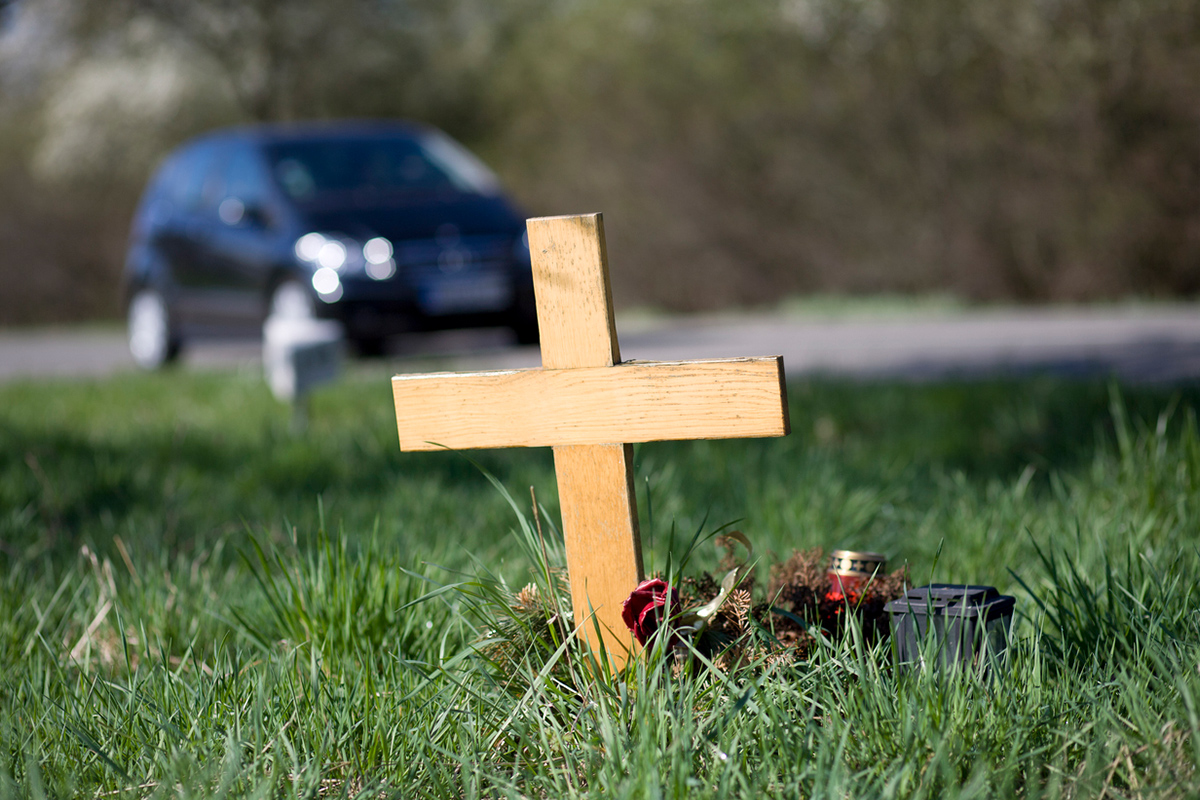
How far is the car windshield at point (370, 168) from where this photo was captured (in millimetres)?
8031

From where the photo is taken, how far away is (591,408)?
1951 millimetres

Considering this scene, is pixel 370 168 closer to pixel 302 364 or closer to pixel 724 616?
pixel 302 364

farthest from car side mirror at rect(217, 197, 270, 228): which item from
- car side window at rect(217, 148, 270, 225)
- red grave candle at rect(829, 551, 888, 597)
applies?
red grave candle at rect(829, 551, 888, 597)

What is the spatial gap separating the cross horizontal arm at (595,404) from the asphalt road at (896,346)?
384 centimetres

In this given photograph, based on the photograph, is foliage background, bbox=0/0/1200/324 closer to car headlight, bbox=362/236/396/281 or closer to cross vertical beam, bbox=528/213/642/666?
car headlight, bbox=362/236/396/281

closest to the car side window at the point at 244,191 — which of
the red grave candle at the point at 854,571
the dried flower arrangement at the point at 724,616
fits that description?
the dried flower arrangement at the point at 724,616

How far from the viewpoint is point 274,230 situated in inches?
302

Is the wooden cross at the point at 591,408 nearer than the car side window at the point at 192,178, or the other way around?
the wooden cross at the point at 591,408

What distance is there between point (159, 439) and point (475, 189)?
3.72 metres

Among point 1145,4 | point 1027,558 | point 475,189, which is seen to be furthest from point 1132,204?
point 1027,558

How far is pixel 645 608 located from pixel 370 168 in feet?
22.5

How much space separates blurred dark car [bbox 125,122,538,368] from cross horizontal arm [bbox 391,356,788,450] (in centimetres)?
539

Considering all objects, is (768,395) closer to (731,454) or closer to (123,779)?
(123,779)

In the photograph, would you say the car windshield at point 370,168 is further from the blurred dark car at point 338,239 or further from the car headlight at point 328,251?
the car headlight at point 328,251
